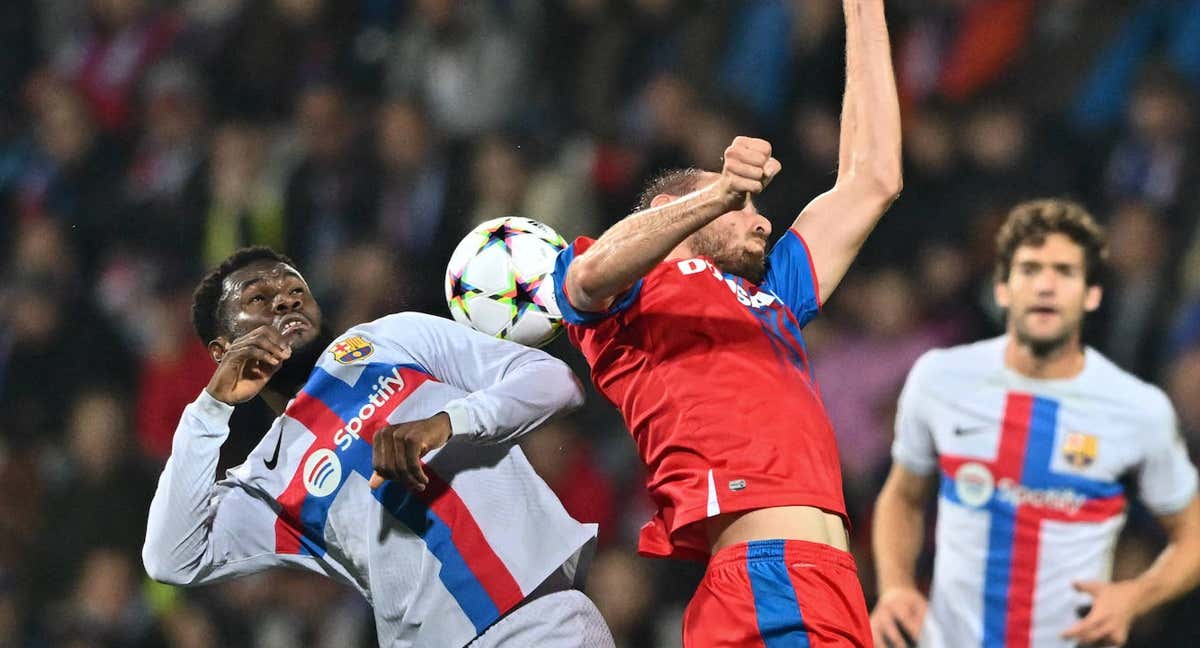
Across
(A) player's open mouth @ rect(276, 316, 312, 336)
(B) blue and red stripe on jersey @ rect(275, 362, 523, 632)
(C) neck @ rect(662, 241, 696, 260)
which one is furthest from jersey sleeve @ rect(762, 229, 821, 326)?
(A) player's open mouth @ rect(276, 316, 312, 336)

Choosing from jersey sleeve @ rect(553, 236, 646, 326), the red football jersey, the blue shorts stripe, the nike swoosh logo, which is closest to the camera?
the blue shorts stripe

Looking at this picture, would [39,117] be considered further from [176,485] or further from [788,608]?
[788,608]

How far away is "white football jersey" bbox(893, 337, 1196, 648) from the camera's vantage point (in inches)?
195

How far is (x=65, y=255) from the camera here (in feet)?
27.0

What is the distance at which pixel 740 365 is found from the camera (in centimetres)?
339

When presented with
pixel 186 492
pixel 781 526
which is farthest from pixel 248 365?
pixel 781 526

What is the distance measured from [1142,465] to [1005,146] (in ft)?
6.60

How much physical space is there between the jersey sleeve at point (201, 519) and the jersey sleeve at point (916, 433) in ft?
7.38

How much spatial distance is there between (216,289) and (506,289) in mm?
749

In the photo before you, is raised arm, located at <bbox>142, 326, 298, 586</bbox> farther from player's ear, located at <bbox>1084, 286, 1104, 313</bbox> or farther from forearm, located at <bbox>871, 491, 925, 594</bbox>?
player's ear, located at <bbox>1084, 286, 1104, 313</bbox>

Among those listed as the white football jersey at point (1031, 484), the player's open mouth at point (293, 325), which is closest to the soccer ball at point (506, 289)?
the player's open mouth at point (293, 325)

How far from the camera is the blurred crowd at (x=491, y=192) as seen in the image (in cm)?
630

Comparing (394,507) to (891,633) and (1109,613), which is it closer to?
(891,633)

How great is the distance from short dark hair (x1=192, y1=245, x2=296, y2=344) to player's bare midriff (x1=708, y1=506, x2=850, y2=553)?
133 cm
